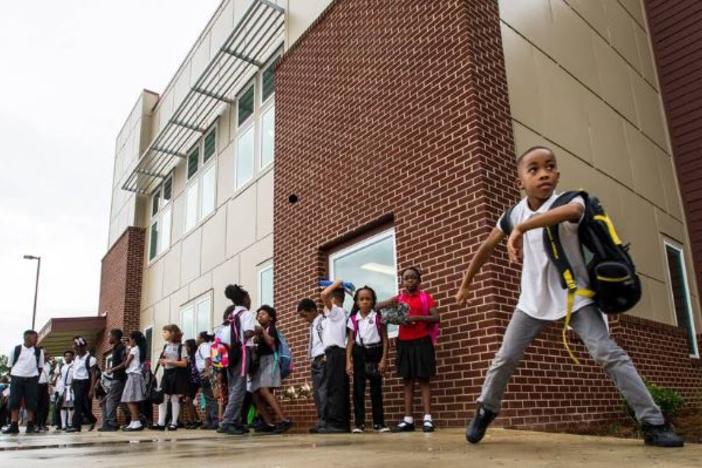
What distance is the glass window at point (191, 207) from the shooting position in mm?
15432

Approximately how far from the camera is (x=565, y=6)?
9164 mm

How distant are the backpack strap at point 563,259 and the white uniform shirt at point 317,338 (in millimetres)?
3884

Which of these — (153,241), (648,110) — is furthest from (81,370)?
(648,110)

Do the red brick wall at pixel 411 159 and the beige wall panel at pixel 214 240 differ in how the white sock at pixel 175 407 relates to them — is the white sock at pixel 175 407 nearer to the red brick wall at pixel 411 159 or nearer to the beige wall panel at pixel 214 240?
the red brick wall at pixel 411 159

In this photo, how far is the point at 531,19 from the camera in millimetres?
8281

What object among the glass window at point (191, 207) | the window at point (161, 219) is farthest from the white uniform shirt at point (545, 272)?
the window at point (161, 219)

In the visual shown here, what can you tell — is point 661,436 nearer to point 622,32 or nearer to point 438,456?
point 438,456

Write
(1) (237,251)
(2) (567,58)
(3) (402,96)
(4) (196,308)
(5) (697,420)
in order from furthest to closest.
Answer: (4) (196,308) → (1) (237,251) → (2) (567,58) → (3) (402,96) → (5) (697,420)

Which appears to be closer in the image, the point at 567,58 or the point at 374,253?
the point at 374,253

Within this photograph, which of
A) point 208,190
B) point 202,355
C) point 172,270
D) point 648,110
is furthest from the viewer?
point 172,270

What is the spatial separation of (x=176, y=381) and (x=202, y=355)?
67cm

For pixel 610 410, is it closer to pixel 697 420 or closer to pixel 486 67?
pixel 697 420

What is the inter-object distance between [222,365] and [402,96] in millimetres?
4042

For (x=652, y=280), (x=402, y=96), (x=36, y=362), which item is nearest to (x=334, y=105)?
(x=402, y=96)
